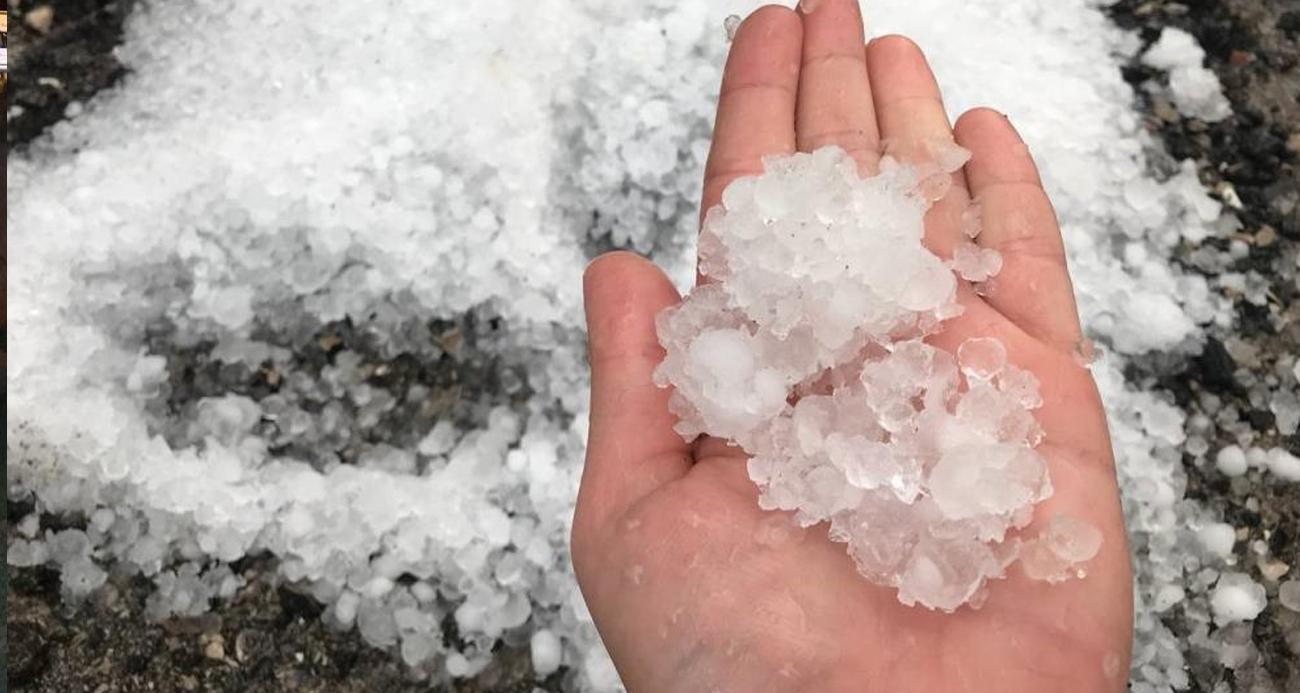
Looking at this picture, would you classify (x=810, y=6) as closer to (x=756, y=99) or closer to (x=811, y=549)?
(x=756, y=99)

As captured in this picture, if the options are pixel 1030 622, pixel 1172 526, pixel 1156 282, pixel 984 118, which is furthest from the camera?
pixel 1156 282

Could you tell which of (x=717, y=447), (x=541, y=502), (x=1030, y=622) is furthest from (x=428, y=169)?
(x=1030, y=622)

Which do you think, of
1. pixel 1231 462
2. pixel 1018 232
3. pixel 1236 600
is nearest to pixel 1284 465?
pixel 1231 462

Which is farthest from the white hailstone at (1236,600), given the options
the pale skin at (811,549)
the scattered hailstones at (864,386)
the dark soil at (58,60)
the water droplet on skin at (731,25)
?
the dark soil at (58,60)

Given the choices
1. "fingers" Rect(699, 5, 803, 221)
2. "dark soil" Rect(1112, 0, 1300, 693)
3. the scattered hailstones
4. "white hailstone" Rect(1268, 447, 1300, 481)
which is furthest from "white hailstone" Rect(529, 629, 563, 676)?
"white hailstone" Rect(1268, 447, 1300, 481)

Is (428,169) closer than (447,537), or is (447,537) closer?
(447,537)

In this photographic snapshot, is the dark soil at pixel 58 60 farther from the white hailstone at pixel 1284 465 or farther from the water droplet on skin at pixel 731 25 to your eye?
the white hailstone at pixel 1284 465

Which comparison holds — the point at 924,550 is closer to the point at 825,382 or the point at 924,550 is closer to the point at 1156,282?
the point at 825,382
